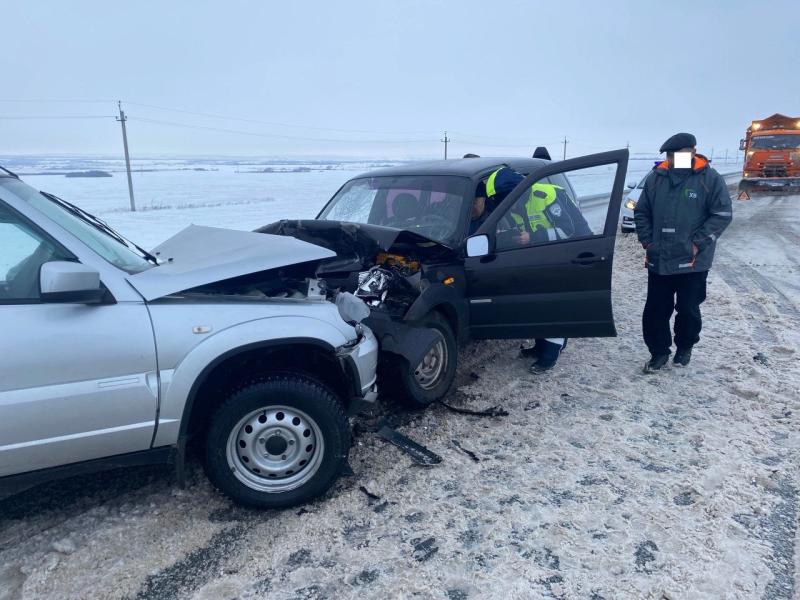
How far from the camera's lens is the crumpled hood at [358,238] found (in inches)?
165

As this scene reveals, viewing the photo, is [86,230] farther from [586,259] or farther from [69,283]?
[586,259]

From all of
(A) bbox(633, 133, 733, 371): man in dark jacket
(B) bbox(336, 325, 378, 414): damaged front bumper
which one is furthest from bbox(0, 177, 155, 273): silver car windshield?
(A) bbox(633, 133, 733, 371): man in dark jacket

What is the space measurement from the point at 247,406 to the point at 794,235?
13.1 metres

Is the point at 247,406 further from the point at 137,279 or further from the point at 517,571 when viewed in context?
the point at 517,571

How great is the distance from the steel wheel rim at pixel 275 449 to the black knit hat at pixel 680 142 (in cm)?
358

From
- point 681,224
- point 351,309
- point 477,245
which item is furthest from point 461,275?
point 681,224

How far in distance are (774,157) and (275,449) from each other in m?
26.6

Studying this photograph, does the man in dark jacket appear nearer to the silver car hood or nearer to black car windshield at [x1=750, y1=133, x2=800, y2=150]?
the silver car hood

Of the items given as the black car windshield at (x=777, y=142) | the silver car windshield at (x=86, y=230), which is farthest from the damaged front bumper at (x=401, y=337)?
the black car windshield at (x=777, y=142)

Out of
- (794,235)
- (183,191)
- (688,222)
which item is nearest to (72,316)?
(688,222)

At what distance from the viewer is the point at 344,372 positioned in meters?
3.38

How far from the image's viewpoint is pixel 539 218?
4887mm

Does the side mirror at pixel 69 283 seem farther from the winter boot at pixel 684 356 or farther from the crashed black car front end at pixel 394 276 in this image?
the winter boot at pixel 684 356

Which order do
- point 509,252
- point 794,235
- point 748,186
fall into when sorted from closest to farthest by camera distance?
point 509,252, point 794,235, point 748,186
